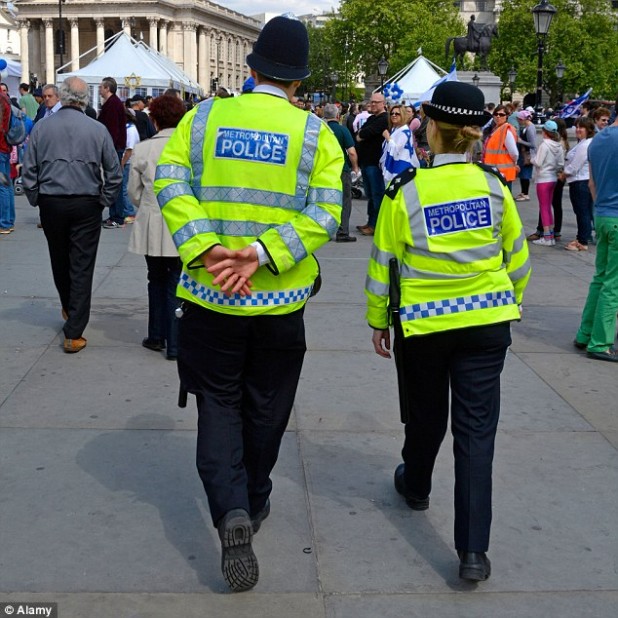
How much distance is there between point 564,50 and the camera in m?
87.9

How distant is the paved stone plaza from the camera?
3.85m

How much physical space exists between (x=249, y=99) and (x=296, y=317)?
0.84 metres

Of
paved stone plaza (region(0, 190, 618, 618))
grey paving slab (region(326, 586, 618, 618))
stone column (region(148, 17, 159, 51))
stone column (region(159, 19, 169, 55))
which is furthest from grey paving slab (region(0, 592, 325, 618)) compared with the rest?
stone column (region(159, 19, 169, 55))

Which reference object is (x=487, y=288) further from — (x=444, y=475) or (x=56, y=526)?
→ (x=56, y=526)

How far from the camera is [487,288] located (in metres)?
3.98

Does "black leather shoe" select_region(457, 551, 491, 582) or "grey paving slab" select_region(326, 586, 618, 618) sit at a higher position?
"black leather shoe" select_region(457, 551, 491, 582)

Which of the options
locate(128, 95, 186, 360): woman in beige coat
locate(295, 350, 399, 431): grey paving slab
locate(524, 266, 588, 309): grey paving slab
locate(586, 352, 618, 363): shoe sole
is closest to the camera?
locate(295, 350, 399, 431): grey paving slab

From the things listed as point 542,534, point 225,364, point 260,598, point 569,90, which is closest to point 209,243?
point 225,364

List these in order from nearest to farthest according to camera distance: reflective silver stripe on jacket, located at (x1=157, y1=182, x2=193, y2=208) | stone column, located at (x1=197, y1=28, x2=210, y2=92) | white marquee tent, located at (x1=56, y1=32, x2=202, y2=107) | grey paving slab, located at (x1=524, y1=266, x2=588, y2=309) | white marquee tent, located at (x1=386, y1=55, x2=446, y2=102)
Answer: reflective silver stripe on jacket, located at (x1=157, y1=182, x2=193, y2=208)
grey paving slab, located at (x1=524, y1=266, x2=588, y2=309)
white marquee tent, located at (x1=56, y1=32, x2=202, y2=107)
white marquee tent, located at (x1=386, y1=55, x2=446, y2=102)
stone column, located at (x1=197, y1=28, x2=210, y2=92)

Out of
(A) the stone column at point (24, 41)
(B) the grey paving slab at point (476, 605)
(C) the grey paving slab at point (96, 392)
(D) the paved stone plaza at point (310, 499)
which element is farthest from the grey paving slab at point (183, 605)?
(A) the stone column at point (24, 41)

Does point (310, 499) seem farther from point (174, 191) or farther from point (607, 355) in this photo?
point (607, 355)

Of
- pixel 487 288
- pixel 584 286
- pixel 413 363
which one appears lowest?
pixel 584 286

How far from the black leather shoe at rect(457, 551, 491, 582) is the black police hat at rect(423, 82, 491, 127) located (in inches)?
64.9

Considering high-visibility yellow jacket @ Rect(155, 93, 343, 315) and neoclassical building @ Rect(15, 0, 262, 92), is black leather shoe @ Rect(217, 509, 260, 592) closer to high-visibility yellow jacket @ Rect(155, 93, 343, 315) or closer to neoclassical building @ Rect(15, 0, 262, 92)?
high-visibility yellow jacket @ Rect(155, 93, 343, 315)
